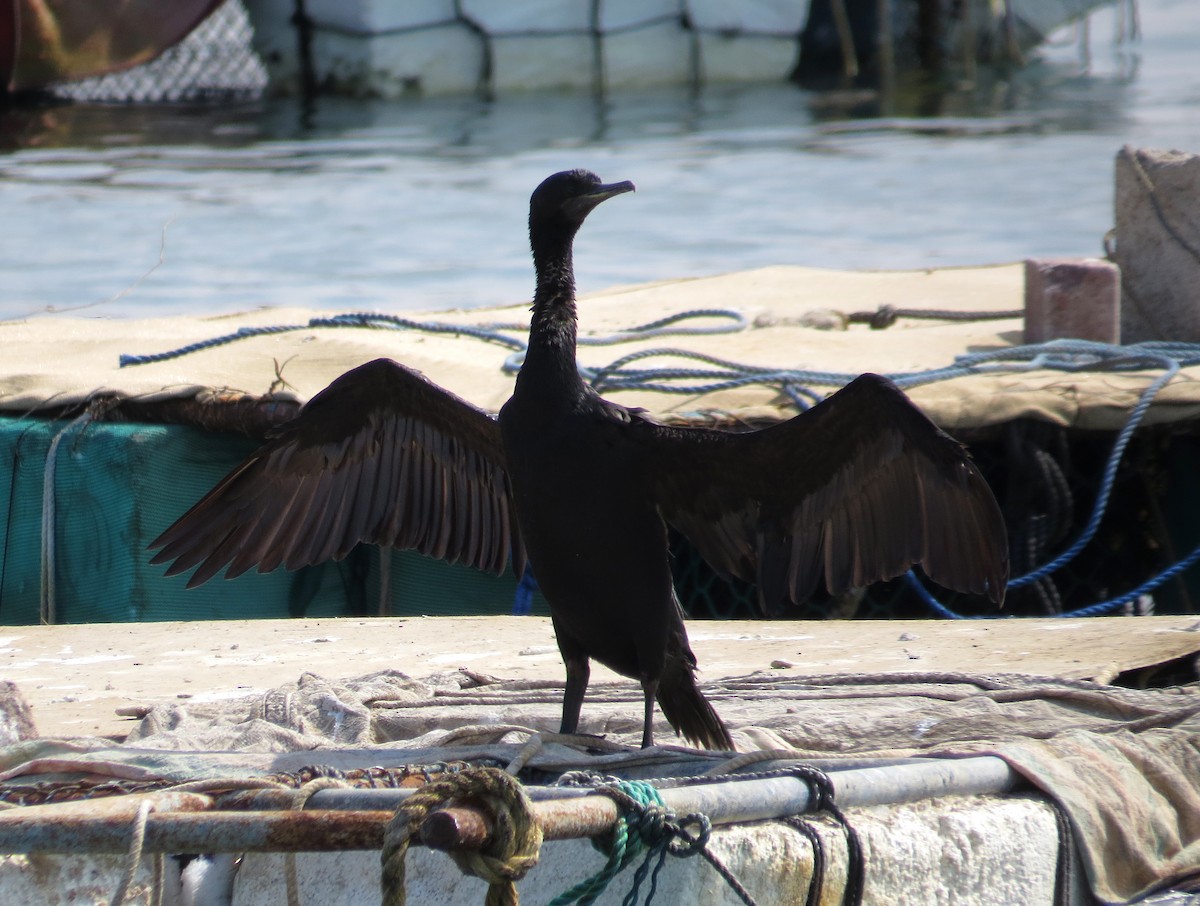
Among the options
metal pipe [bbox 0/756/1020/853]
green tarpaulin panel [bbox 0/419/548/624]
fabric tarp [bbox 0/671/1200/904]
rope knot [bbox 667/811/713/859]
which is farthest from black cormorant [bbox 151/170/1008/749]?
green tarpaulin panel [bbox 0/419/548/624]

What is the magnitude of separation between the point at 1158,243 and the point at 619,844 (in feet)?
17.0

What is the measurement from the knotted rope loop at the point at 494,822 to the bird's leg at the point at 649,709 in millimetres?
1270

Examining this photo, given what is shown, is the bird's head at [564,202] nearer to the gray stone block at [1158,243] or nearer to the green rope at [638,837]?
the green rope at [638,837]

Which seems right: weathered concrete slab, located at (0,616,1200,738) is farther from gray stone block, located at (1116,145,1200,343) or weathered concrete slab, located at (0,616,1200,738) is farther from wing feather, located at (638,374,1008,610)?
gray stone block, located at (1116,145,1200,343)

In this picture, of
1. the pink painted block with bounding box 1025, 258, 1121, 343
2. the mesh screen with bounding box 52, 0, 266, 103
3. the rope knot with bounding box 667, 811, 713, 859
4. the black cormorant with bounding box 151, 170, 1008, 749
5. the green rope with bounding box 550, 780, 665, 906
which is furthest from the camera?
the mesh screen with bounding box 52, 0, 266, 103

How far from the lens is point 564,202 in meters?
3.54

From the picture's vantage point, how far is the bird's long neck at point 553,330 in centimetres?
335

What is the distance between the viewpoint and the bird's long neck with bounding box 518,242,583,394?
3.35 m

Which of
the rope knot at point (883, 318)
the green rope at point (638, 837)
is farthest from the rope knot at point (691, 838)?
the rope knot at point (883, 318)

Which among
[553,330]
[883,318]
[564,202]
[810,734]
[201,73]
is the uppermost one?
[201,73]

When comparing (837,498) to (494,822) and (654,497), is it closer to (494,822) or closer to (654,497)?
(654,497)

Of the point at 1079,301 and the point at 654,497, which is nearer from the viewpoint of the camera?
the point at 654,497

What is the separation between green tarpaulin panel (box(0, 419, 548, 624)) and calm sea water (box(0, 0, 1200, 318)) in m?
1.97

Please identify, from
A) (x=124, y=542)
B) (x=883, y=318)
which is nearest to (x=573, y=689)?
(x=124, y=542)
